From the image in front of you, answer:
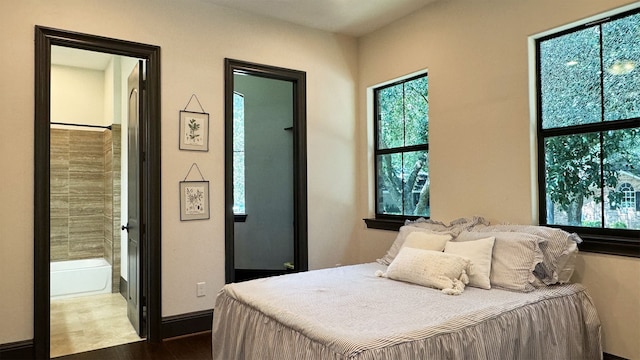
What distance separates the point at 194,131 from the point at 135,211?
33.5 inches

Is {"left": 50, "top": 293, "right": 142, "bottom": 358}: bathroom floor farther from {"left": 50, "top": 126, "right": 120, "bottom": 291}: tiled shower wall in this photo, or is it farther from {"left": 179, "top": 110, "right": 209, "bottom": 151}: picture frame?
{"left": 179, "top": 110, "right": 209, "bottom": 151}: picture frame

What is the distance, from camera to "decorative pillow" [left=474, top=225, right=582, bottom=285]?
2633mm

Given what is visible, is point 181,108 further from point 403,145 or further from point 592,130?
point 592,130

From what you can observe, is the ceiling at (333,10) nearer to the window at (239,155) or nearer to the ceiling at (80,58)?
the window at (239,155)

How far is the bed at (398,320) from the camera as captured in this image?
6.12ft

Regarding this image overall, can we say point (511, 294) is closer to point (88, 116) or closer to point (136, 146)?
point (136, 146)

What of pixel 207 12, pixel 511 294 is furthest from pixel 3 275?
pixel 511 294

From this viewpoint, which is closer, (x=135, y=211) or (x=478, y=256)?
(x=478, y=256)

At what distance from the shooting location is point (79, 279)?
4852 mm

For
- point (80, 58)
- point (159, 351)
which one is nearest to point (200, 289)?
point (159, 351)

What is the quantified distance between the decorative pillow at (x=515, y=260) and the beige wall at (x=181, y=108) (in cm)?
193

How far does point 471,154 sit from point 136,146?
274 centimetres

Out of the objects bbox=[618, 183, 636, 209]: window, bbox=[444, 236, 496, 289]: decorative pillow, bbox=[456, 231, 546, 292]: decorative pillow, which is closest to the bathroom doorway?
bbox=[444, 236, 496, 289]: decorative pillow

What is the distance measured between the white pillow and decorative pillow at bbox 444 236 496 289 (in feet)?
0.38
